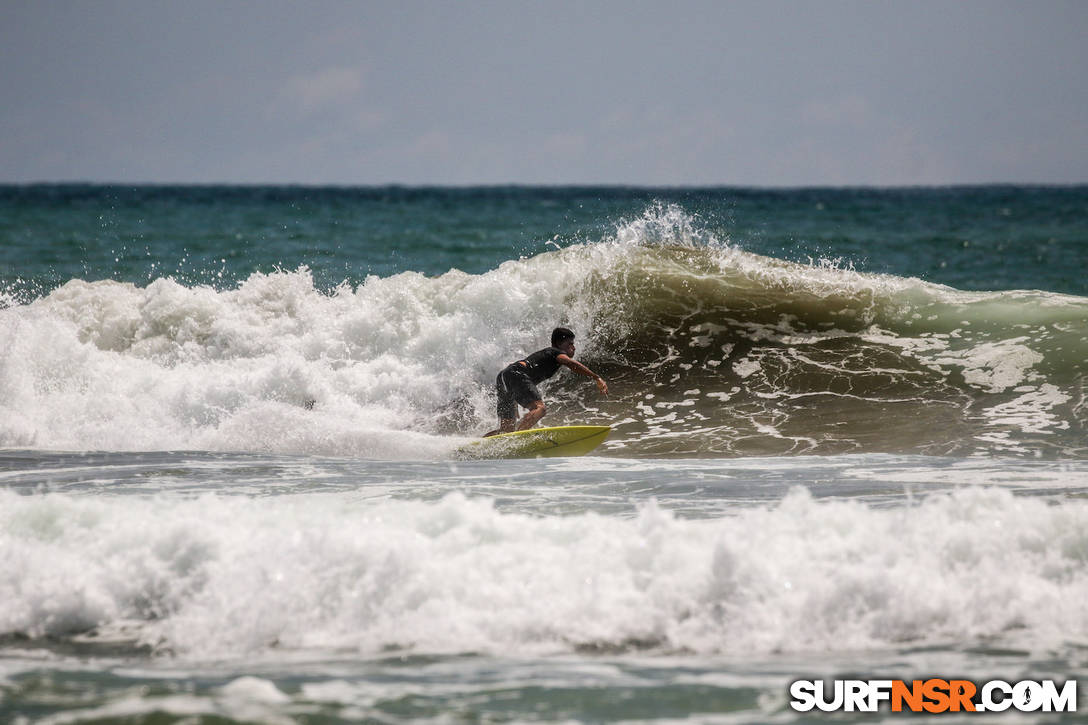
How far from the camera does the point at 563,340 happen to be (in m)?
11.5

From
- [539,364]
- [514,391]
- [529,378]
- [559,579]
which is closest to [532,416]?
[514,391]

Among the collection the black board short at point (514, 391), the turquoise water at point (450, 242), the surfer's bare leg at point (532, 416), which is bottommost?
the surfer's bare leg at point (532, 416)

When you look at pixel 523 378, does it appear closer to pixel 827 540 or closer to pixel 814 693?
pixel 827 540

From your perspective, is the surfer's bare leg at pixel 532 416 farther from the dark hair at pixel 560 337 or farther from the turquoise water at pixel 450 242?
the turquoise water at pixel 450 242

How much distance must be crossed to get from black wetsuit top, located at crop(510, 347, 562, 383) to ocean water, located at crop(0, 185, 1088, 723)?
3.23 feet

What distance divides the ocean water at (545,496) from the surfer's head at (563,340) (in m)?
1.14

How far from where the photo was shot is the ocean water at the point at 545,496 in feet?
15.9

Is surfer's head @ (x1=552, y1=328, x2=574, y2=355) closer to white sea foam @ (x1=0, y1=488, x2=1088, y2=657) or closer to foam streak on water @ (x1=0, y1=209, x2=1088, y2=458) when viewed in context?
foam streak on water @ (x1=0, y1=209, x2=1088, y2=458)

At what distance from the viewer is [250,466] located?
30.7ft

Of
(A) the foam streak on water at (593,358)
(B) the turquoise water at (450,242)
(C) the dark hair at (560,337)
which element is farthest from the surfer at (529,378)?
(B) the turquoise water at (450,242)

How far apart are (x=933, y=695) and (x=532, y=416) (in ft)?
22.2

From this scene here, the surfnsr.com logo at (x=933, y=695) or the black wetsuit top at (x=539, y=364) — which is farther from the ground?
the black wetsuit top at (x=539, y=364)

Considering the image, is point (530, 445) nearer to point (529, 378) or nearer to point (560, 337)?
point (529, 378)

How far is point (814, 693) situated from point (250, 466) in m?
6.14
